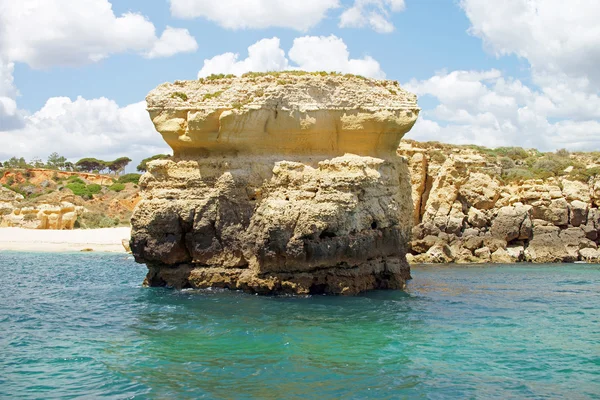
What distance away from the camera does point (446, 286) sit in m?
23.4

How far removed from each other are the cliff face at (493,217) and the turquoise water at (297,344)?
13.5m

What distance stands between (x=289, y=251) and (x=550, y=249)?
23734 millimetres

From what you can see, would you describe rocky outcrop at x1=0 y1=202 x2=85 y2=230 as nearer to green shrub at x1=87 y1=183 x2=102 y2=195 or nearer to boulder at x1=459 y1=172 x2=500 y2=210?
green shrub at x1=87 y1=183 x2=102 y2=195

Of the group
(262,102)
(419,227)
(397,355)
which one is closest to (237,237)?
(262,102)

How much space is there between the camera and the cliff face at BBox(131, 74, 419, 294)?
739 inches

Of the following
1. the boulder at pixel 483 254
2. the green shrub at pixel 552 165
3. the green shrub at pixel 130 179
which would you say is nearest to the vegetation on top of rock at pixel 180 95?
the boulder at pixel 483 254

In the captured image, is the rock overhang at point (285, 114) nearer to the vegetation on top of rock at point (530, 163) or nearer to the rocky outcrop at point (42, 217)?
the vegetation on top of rock at point (530, 163)

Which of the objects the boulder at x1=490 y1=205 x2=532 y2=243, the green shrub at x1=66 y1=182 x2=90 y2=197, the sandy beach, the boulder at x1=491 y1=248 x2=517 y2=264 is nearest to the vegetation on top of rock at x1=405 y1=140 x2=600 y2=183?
the boulder at x1=490 y1=205 x2=532 y2=243

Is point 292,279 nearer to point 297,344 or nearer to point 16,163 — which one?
point 297,344

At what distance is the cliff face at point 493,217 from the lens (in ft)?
117

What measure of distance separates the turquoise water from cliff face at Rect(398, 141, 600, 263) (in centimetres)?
1346

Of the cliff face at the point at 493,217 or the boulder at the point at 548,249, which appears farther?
the cliff face at the point at 493,217

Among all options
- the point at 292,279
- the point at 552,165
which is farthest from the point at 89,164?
the point at 292,279

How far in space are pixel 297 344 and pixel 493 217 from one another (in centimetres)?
2815
